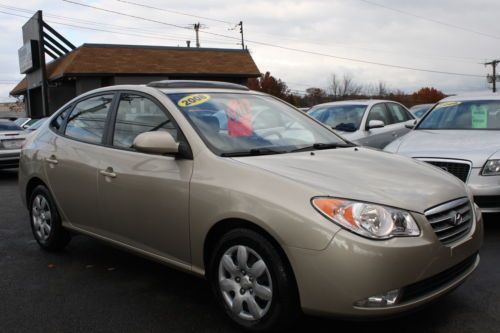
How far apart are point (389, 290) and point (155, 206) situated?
175cm

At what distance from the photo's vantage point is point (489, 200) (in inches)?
208

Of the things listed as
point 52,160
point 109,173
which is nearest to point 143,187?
point 109,173

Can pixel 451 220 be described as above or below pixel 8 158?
above

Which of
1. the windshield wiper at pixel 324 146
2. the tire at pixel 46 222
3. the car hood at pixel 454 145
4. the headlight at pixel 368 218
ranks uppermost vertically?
the windshield wiper at pixel 324 146

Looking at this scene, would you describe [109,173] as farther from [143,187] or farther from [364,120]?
[364,120]

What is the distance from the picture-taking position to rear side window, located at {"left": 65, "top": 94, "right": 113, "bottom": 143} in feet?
14.5

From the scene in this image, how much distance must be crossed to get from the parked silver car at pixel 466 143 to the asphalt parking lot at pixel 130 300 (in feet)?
1.95

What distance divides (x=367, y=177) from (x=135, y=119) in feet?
6.51

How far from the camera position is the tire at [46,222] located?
195 inches

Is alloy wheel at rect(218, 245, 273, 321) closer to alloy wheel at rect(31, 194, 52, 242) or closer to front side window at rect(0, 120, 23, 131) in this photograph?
alloy wheel at rect(31, 194, 52, 242)

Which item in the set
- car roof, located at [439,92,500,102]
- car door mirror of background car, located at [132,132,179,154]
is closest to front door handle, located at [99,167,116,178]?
car door mirror of background car, located at [132,132,179,154]

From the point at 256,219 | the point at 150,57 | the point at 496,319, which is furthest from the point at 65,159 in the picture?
the point at 150,57

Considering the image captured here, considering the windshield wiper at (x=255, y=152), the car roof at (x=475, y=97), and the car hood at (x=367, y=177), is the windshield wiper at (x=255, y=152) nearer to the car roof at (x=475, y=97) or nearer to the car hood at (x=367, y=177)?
the car hood at (x=367, y=177)

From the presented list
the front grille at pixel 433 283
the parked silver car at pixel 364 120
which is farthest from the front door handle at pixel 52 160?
the parked silver car at pixel 364 120
